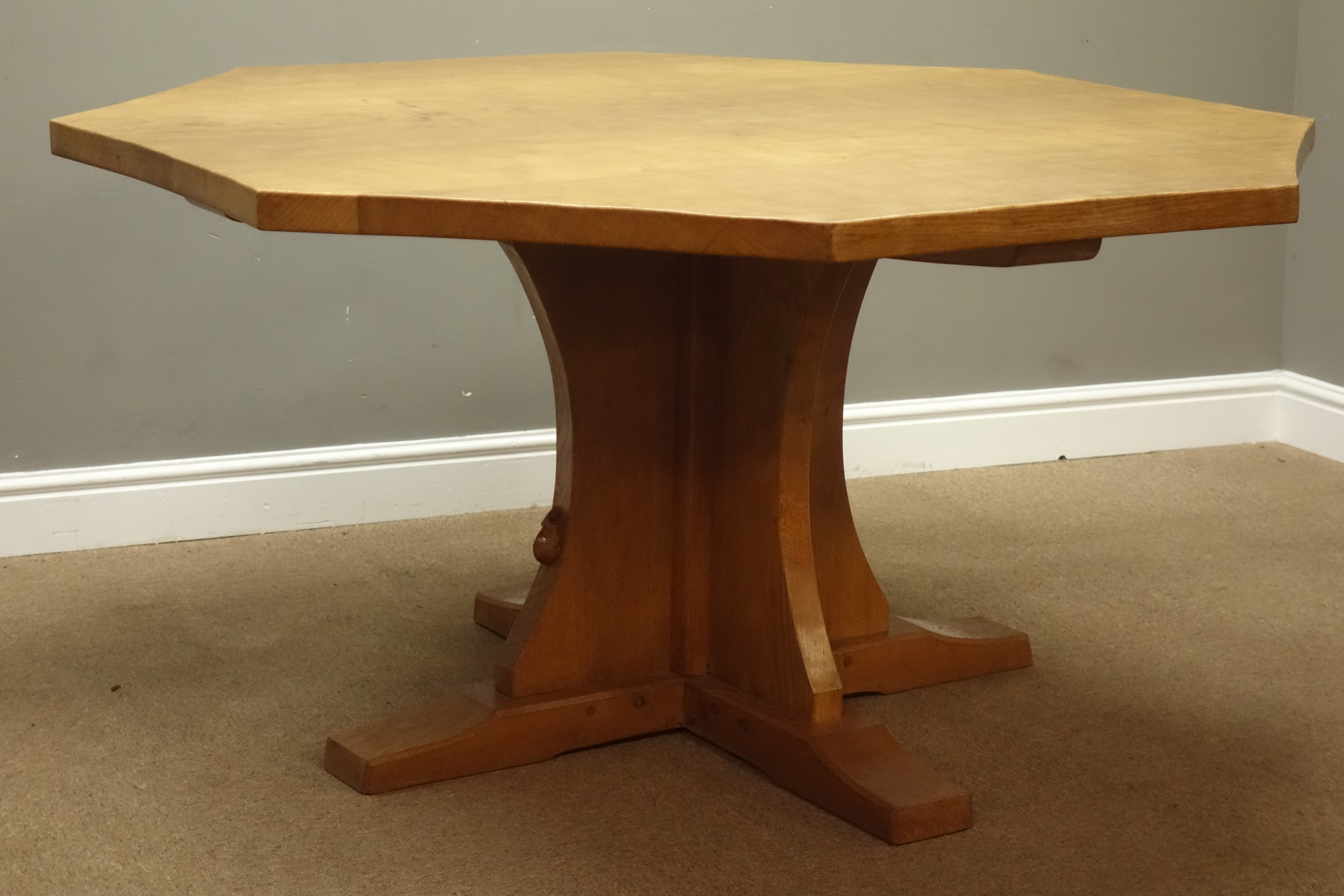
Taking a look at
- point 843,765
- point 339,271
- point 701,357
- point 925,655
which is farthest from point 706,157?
point 339,271

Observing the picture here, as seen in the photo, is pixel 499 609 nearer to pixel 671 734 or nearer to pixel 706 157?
pixel 671 734

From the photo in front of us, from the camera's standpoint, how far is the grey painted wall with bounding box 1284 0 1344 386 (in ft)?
9.24

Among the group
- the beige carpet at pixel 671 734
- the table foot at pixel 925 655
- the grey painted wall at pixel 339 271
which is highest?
the grey painted wall at pixel 339 271

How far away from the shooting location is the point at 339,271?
2.41 meters

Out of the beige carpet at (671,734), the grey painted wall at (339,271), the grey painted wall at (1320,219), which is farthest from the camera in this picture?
the grey painted wall at (1320,219)

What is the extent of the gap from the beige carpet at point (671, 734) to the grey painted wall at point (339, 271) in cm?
21

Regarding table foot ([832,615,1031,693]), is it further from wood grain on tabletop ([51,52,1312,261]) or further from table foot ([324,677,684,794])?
wood grain on tabletop ([51,52,1312,261])

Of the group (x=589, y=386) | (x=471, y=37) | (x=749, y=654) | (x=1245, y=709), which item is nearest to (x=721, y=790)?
(x=749, y=654)

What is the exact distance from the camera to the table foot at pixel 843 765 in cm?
148

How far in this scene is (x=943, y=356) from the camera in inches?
110

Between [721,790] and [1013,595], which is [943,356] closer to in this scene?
[1013,595]

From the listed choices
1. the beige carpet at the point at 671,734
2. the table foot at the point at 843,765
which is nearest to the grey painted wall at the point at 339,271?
the beige carpet at the point at 671,734

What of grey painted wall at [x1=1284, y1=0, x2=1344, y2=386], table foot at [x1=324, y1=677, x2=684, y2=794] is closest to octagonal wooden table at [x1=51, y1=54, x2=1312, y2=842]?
table foot at [x1=324, y1=677, x2=684, y2=794]

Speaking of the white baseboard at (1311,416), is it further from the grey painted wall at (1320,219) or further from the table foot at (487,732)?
the table foot at (487,732)
